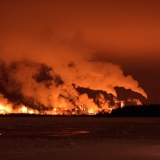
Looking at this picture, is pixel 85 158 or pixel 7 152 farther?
pixel 7 152

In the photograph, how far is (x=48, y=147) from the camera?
947 inches

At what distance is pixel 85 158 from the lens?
1927 cm

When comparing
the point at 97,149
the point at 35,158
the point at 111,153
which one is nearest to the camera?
the point at 35,158

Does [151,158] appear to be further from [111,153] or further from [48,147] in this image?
[48,147]

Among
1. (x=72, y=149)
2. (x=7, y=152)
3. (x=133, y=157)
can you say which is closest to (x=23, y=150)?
(x=7, y=152)

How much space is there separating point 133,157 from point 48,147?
6.13 meters

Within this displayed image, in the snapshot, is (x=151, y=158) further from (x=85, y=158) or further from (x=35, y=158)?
(x=35, y=158)

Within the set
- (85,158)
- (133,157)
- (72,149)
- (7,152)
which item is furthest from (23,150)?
(133,157)

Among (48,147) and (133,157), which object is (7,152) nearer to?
(48,147)

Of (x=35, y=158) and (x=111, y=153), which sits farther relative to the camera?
Result: (x=111, y=153)

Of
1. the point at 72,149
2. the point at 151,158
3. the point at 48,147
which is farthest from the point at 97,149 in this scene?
the point at 151,158

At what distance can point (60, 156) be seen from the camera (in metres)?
20.0

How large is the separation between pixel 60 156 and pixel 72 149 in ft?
10.3

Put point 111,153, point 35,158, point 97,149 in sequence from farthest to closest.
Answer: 1. point 97,149
2. point 111,153
3. point 35,158
